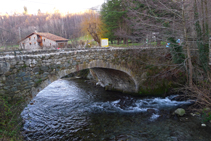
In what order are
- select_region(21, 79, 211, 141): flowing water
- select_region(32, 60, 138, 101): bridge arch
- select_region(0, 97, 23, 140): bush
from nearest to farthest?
1. select_region(0, 97, 23, 140): bush
2. select_region(32, 60, 138, 101): bridge arch
3. select_region(21, 79, 211, 141): flowing water

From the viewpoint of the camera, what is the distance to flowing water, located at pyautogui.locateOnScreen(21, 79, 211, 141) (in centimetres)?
740

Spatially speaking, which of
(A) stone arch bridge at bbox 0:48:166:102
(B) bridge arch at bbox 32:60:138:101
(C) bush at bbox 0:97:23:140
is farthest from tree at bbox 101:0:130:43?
(C) bush at bbox 0:97:23:140

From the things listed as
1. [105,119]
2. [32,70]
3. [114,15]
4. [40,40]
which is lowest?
[105,119]

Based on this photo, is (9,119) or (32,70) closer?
(9,119)

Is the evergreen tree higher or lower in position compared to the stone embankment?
higher

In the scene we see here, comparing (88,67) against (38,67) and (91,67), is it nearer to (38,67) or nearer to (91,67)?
(91,67)

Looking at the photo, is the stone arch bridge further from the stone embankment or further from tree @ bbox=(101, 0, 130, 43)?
tree @ bbox=(101, 0, 130, 43)

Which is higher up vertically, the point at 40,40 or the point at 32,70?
the point at 40,40

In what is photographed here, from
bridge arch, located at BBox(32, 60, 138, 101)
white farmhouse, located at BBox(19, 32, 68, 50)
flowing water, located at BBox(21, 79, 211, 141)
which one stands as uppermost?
white farmhouse, located at BBox(19, 32, 68, 50)

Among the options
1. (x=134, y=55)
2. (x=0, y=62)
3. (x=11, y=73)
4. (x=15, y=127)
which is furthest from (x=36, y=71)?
(x=134, y=55)

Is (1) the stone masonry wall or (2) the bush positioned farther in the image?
(1) the stone masonry wall

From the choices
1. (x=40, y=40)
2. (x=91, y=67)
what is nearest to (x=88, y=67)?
(x=91, y=67)

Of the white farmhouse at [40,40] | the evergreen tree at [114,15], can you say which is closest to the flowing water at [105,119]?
the evergreen tree at [114,15]

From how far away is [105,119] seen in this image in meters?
9.28
